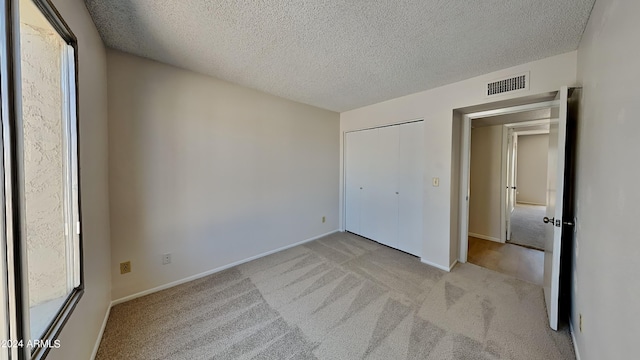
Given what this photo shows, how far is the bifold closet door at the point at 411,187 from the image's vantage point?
290 centimetres

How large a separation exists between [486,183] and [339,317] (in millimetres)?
3649

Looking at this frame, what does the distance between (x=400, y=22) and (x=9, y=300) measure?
2.35 meters

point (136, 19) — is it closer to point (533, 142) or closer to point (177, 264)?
point (177, 264)

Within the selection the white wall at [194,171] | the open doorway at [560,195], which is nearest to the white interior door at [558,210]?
the open doorway at [560,195]

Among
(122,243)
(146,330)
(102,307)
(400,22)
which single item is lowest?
(146,330)

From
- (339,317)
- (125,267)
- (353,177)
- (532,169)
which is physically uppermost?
(532,169)

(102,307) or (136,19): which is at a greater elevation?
(136,19)

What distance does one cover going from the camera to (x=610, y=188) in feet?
3.31

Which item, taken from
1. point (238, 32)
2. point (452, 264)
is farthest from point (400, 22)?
point (452, 264)

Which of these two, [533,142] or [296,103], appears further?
[533,142]

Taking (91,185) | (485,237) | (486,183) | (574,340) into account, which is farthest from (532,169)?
(91,185)

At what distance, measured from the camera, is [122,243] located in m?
1.95

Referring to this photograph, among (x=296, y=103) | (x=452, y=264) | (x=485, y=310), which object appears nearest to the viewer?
(x=485, y=310)

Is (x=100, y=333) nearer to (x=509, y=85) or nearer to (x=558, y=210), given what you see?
(x=558, y=210)
